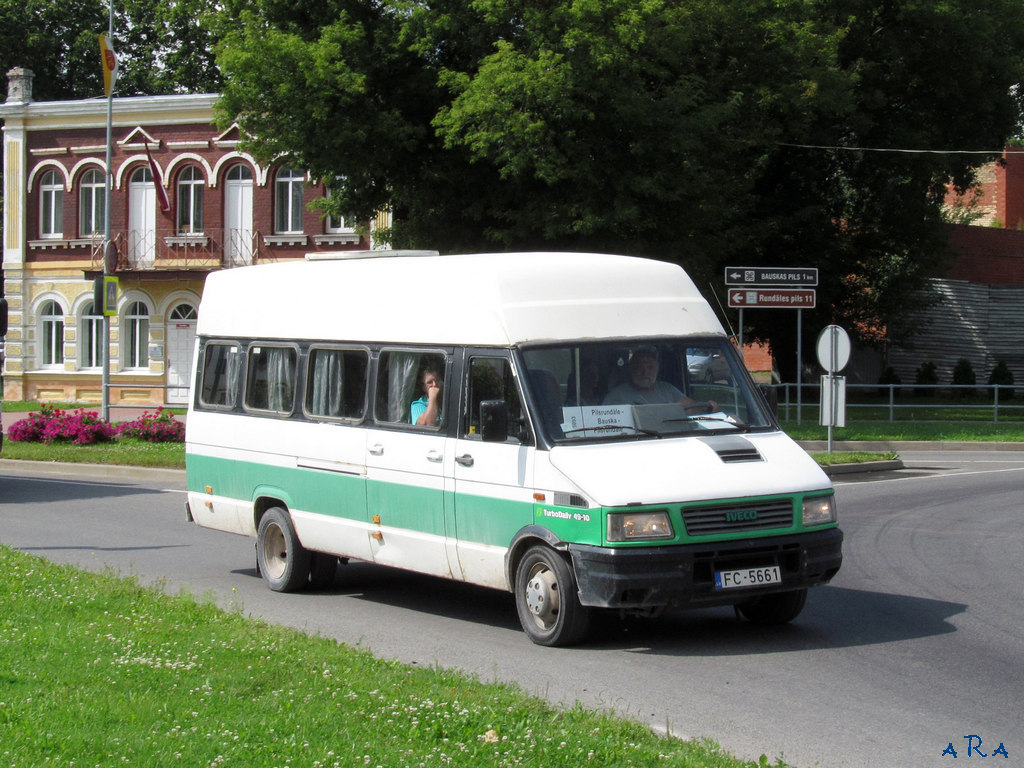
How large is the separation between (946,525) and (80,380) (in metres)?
33.7

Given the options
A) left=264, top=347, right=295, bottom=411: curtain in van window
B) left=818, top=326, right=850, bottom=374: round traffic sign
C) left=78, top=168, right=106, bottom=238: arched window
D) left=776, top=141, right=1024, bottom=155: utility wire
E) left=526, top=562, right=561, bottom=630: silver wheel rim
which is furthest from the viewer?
left=78, top=168, right=106, bottom=238: arched window

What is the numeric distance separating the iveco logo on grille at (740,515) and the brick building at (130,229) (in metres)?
32.6

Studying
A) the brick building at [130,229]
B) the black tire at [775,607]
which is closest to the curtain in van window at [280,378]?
the black tire at [775,607]

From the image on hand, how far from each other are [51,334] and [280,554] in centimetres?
3531

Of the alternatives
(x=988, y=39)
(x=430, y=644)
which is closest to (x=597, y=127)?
(x=988, y=39)

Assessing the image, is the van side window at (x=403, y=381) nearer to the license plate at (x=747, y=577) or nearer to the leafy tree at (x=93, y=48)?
the license plate at (x=747, y=577)

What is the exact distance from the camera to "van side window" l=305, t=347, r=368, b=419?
33.6 feet

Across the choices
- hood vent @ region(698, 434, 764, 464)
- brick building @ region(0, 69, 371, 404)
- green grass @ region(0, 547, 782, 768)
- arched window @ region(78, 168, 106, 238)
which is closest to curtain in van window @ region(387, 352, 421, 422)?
green grass @ region(0, 547, 782, 768)

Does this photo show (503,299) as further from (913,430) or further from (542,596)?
(913,430)

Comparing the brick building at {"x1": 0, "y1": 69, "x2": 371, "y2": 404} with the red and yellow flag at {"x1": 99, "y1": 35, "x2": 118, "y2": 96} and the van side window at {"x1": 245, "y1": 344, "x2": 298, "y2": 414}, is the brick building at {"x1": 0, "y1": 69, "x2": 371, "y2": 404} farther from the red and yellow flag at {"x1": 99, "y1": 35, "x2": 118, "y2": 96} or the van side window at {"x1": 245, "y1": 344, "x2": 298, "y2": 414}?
the van side window at {"x1": 245, "y1": 344, "x2": 298, "y2": 414}

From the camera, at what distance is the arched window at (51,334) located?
43.6 meters

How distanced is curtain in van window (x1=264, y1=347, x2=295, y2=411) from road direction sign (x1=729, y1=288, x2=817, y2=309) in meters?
14.0

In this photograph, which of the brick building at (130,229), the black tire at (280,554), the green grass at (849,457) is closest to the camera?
the black tire at (280,554)

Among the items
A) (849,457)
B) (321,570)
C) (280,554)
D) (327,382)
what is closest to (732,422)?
(327,382)
